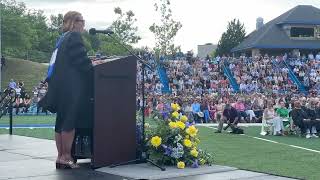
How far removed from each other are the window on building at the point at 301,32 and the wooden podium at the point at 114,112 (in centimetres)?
5401

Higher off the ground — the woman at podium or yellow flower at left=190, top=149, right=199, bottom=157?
the woman at podium

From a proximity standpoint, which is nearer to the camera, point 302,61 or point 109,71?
point 109,71

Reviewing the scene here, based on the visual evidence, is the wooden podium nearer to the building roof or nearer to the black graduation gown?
the black graduation gown

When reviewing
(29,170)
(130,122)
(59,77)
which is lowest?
(29,170)

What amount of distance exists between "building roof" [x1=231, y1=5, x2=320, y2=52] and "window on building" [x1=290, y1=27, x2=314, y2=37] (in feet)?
3.08

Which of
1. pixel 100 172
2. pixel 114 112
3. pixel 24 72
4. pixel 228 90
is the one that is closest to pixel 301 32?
pixel 228 90

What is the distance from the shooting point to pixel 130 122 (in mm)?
7805

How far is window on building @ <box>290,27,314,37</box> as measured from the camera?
59109 mm

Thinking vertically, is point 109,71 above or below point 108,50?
below

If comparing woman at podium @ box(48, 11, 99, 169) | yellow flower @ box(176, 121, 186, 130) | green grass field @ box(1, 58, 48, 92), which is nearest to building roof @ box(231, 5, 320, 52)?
green grass field @ box(1, 58, 48, 92)

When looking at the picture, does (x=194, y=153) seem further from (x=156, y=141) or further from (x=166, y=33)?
(x=166, y=33)

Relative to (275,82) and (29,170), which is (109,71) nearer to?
(29,170)

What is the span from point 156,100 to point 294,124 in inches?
389

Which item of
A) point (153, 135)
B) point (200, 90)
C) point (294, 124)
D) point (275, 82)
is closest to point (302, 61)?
point (275, 82)
